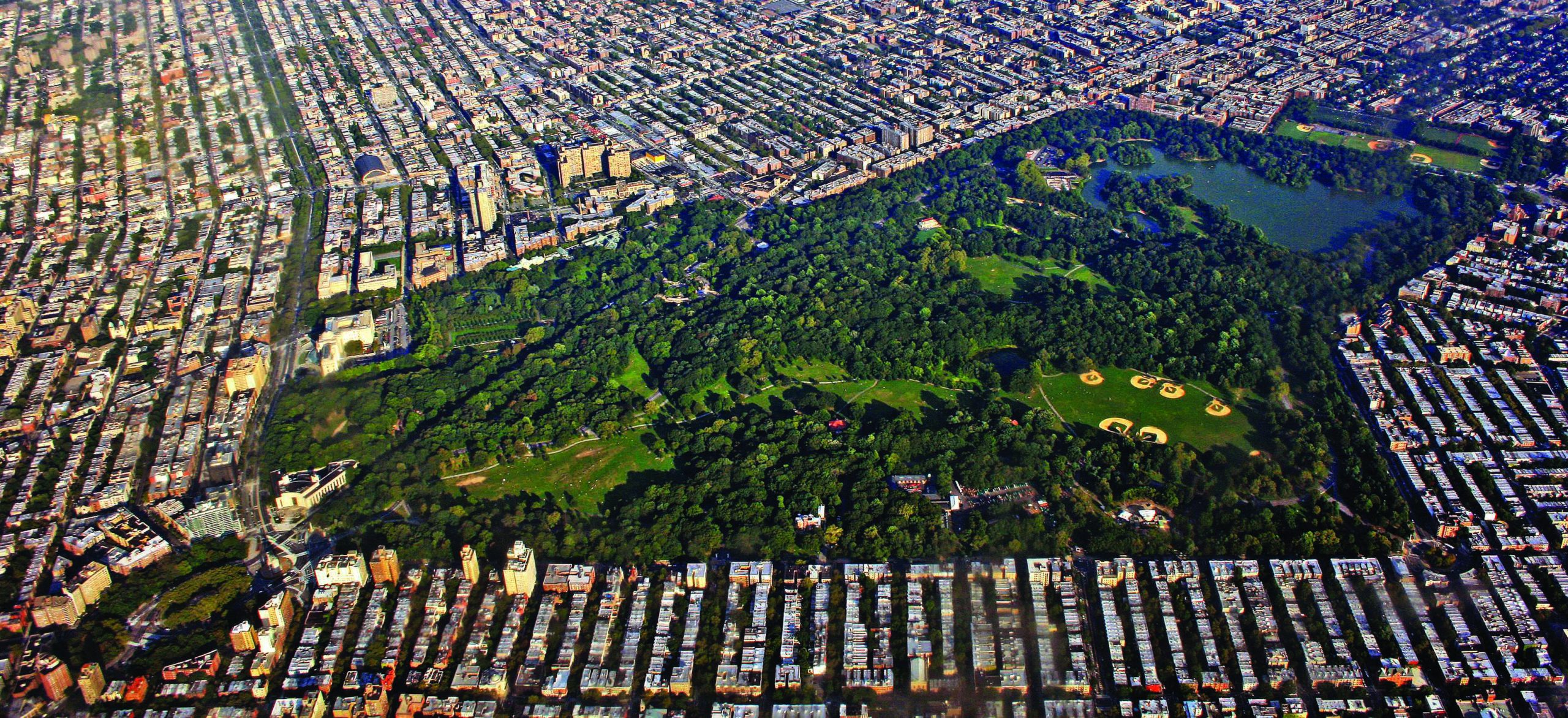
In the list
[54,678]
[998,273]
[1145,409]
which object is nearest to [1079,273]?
[998,273]

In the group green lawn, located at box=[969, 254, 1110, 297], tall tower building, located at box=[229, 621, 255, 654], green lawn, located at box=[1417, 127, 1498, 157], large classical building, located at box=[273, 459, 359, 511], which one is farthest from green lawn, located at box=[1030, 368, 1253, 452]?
green lawn, located at box=[1417, 127, 1498, 157]

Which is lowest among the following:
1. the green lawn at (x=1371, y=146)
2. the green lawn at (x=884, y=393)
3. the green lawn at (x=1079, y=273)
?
the green lawn at (x=1371, y=146)

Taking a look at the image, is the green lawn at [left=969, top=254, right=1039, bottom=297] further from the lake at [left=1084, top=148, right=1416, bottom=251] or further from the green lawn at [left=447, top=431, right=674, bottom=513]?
the green lawn at [left=447, top=431, right=674, bottom=513]

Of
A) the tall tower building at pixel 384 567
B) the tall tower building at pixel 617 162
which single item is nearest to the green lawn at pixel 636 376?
the tall tower building at pixel 384 567

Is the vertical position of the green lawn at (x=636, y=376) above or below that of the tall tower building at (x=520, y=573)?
below

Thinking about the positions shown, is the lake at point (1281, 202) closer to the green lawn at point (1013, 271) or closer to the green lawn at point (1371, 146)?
the green lawn at point (1371, 146)

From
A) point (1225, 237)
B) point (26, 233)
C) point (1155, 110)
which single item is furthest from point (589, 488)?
point (1155, 110)

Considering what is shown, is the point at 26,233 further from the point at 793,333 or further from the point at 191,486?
the point at 793,333
